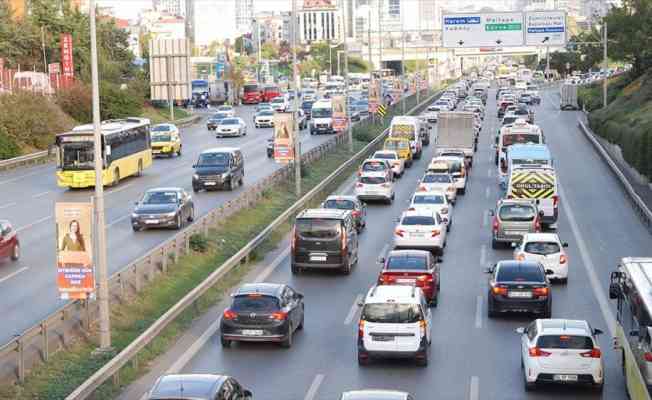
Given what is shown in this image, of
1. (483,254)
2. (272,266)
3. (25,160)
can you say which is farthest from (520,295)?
(25,160)

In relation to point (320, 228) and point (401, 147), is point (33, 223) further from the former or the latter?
point (401, 147)

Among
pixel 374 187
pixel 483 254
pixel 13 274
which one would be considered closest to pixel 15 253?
pixel 13 274

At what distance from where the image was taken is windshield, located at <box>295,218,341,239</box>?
105 ft

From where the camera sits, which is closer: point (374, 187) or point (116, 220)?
point (116, 220)

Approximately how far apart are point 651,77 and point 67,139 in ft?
173

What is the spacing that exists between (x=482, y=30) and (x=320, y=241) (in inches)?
1703

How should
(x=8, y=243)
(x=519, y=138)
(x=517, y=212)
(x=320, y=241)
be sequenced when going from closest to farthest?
(x=320, y=241) → (x=8, y=243) → (x=517, y=212) → (x=519, y=138)

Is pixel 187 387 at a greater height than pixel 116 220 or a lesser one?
greater

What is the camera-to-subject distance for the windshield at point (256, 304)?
2367 cm

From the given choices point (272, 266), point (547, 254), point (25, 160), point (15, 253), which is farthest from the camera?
point (25, 160)

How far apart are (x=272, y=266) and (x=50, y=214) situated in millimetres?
12624

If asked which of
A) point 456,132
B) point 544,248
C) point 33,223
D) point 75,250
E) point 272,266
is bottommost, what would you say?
point 272,266

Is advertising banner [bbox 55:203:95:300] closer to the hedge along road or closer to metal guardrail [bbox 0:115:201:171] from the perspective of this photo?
the hedge along road

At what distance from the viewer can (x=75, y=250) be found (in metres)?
22.5
